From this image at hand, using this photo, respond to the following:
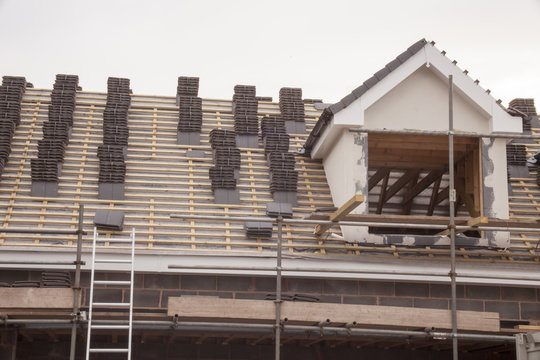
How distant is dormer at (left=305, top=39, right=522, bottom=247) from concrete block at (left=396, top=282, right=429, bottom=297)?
0.82 meters

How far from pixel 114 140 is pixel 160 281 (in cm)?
379

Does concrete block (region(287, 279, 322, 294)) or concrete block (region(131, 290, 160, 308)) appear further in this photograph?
concrete block (region(287, 279, 322, 294))

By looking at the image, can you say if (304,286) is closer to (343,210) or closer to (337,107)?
(343,210)

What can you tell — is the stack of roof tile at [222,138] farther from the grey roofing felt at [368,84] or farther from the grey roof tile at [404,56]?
the grey roof tile at [404,56]

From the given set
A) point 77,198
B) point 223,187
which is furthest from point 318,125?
point 77,198

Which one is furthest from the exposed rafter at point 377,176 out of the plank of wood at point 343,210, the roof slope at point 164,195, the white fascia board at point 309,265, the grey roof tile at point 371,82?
the white fascia board at point 309,265

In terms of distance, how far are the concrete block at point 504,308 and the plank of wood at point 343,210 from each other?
3.10 meters

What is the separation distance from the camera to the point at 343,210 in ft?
45.5

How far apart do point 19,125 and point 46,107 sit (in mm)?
944

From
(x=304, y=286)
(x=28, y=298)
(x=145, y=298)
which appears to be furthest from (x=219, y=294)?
(x=28, y=298)

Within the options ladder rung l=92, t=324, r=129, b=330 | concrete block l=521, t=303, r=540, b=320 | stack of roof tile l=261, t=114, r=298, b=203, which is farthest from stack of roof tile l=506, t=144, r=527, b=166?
ladder rung l=92, t=324, r=129, b=330

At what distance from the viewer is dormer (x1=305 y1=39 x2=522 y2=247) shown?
15891 millimetres

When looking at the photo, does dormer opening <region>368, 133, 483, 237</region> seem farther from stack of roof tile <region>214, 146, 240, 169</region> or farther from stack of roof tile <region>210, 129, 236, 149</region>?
stack of roof tile <region>210, 129, 236, 149</region>

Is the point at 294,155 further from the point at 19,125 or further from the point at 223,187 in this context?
the point at 19,125
